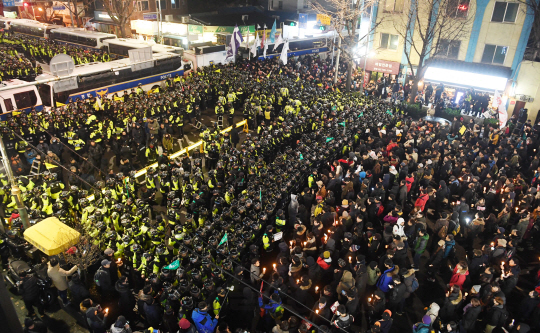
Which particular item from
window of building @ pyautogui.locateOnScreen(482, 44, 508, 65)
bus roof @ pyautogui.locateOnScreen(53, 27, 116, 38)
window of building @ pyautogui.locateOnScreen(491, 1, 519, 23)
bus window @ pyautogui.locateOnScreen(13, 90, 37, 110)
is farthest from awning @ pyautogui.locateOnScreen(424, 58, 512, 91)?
bus roof @ pyautogui.locateOnScreen(53, 27, 116, 38)

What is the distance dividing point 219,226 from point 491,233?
8.58 m

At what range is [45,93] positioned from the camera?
17.2 metres

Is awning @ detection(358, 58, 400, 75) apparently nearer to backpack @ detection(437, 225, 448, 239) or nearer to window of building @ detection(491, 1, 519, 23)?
window of building @ detection(491, 1, 519, 23)

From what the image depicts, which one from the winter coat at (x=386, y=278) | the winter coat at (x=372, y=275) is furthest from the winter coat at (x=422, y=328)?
the winter coat at (x=372, y=275)

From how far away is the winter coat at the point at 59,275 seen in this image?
7896 mm

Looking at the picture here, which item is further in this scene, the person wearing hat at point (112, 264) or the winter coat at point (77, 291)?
the person wearing hat at point (112, 264)

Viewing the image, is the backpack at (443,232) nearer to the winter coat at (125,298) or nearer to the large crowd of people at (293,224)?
the large crowd of people at (293,224)

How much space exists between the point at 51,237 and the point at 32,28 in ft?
113

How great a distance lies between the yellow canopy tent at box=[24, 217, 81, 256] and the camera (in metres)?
8.15

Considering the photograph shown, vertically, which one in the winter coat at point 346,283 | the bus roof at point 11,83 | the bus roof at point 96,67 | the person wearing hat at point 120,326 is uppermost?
the bus roof at point 96,67

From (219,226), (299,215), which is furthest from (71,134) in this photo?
(299,215)

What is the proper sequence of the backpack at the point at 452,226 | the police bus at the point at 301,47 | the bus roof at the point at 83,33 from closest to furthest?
the backpack at the point at 452,226, the bus roof at the point at 83,33, the police bus at the point at 301,47

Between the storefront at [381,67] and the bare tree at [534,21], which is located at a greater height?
the bare tree at [534,21]

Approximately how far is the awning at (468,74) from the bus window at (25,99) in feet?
79.0
